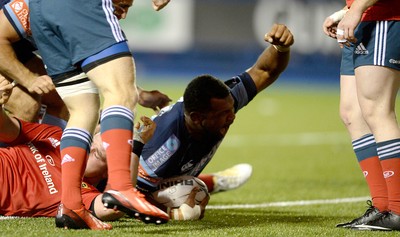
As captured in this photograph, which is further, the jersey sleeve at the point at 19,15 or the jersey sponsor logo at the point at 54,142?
the jersey sponsor logo at the point at 54,142

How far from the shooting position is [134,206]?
4.09 meters

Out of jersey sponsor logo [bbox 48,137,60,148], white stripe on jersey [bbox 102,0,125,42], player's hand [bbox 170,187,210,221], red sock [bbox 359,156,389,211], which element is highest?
white stripe on jersey [bbox 102,0,125,42]

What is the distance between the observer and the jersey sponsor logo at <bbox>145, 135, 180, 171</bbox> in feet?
17.3

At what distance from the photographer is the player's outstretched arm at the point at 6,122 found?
4902 mm

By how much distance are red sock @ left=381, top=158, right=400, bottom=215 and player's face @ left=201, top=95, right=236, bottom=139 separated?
95 centimetres

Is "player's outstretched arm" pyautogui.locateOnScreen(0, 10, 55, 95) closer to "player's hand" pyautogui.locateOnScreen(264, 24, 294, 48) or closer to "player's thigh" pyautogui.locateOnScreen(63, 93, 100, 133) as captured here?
"player's thigh" pyautogui.locateOnScreen(63, 93, 100, 133)

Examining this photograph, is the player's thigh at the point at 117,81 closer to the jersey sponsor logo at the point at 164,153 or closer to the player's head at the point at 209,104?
the player's head at the point at 209,104

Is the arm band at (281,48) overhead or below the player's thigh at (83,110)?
overhead

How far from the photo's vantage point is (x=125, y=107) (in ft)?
14.3

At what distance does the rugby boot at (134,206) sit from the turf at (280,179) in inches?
10.0

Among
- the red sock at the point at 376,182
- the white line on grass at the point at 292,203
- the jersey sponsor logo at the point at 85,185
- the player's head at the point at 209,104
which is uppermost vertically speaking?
the player's head at the point at 209,104

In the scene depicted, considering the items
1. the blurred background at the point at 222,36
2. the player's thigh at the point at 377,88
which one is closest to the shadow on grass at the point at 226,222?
the player's thigh at the point at 377,88

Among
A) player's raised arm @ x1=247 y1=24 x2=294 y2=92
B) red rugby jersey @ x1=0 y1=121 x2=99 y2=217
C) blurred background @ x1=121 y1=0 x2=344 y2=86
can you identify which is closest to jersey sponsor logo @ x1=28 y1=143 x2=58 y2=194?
red rugby jersey @ x1=0 y1=121 x2=99 y2=217

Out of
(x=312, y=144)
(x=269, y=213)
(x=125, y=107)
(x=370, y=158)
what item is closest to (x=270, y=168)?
(x=312, y=144)
